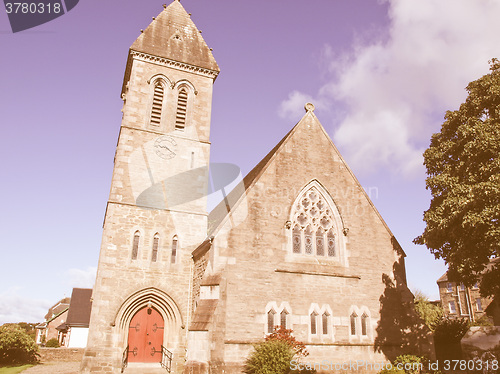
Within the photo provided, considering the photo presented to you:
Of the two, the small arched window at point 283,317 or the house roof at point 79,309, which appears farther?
the house roof at point 79,309

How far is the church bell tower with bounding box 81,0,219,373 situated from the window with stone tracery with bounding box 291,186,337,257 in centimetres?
570

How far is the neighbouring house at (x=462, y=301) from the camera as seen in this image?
1725 inches

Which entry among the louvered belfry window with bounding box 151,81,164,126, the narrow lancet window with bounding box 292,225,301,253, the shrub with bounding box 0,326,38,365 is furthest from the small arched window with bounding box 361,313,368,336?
the shrub with bounding box 0,326,38,365

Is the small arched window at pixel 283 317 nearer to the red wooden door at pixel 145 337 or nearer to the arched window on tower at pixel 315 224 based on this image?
the arched window on tower at pixel 315 224

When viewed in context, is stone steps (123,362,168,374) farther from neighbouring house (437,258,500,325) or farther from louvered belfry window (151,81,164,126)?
neighbouring house (437,258,500,325)

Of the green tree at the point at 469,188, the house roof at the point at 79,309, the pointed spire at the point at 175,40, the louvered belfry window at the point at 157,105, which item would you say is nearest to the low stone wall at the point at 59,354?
the house roof at the point at 79,309

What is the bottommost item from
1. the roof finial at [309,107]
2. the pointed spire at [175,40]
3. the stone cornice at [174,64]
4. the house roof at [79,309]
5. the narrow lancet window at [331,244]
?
the house roof at [79,309]

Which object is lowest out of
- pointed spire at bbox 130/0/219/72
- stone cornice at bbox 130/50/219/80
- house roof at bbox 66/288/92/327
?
house roof at bbox 66/288/92/327

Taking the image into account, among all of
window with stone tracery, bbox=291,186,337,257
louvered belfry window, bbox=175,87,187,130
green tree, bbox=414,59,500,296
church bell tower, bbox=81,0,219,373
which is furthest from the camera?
louvered belfry window, bbox=175,87,187,130

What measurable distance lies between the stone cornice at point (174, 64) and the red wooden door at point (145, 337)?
1452 cm

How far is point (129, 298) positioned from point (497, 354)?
1544 cm

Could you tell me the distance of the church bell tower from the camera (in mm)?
17672

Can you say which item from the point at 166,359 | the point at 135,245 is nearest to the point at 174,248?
the point at 135,245

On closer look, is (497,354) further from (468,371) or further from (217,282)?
(217,282)
